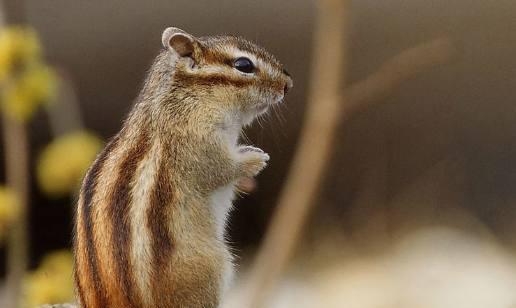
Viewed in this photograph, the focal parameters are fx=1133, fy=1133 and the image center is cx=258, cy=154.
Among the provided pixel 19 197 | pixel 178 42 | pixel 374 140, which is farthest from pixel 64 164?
pixel 374 140

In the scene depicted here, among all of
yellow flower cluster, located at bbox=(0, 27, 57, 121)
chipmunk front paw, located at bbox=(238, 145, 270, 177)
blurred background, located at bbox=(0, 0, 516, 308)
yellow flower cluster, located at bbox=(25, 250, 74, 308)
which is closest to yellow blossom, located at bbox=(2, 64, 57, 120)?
yellow flower cluster, located at bbox=(0, 27, 57, 121)

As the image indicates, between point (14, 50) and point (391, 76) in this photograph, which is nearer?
point (391, 76)

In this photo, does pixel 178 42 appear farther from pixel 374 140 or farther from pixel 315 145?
pixel 374 140

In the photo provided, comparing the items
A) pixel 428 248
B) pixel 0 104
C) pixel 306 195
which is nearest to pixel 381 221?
pixel 428 248

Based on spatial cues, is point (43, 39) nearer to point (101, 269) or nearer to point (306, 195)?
point (101, 269)

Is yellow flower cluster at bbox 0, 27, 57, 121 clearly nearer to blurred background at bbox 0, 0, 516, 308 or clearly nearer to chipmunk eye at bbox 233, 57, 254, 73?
chipmunk eye at bbox 233, 57, 254, 73

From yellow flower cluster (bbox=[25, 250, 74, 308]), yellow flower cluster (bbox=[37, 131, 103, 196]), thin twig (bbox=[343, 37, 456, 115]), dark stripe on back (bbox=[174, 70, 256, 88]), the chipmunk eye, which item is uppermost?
the chipmunk eye
